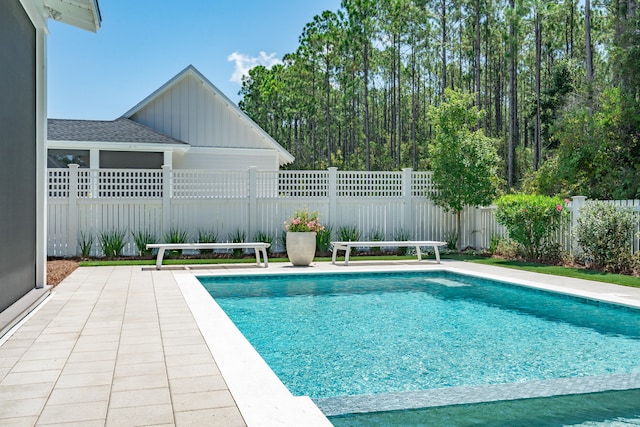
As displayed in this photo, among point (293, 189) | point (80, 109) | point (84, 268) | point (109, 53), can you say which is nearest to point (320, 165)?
point (80, 109)

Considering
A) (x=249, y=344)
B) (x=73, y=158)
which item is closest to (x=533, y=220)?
(x=249, y=344)

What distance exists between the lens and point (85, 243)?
12.8 meters

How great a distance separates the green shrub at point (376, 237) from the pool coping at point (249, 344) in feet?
7.56

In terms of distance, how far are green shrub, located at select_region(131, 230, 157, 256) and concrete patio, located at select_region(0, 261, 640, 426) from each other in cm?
555

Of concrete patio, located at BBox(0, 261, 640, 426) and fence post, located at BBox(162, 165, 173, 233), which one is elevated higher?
fence post, located at BBox(162, 165, 173, 233)

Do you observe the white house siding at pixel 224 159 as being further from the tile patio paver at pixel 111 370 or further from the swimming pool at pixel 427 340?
the tile patio paver at pixel 111 370

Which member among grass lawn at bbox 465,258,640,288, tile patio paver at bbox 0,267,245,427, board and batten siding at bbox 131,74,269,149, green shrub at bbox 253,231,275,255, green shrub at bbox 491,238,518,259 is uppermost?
board and batten siding at bbox 131,74,269,149

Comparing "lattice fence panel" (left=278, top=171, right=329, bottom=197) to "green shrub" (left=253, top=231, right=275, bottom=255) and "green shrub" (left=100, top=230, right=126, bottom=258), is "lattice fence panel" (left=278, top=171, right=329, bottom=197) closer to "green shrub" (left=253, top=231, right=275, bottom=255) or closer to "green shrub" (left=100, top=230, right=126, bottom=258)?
"green shrub" (left=253, top=231, right=275, bottom=255)

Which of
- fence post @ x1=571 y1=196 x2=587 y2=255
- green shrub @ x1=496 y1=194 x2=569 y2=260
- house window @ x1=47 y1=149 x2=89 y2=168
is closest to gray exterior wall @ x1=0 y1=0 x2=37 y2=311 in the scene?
green shrub @ x1=496 y1=194 x2=569 y2=260

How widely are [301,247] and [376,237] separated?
12.2ft

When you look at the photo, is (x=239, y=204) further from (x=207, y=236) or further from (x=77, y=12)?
(x=77, y=12)

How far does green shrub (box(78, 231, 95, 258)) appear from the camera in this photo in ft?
41.8

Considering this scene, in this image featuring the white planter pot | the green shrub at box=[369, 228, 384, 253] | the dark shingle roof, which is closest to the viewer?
the white planter pot

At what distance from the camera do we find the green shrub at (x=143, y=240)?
12.9 metres
